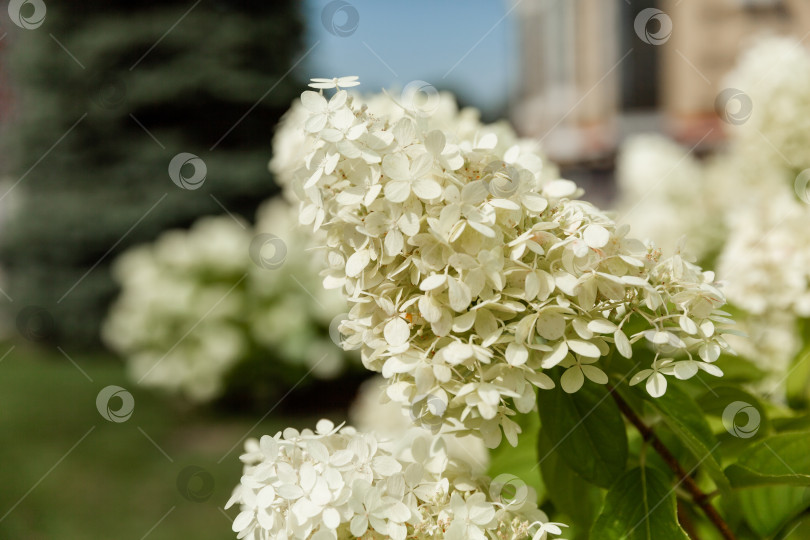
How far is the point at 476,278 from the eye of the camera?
45 cm

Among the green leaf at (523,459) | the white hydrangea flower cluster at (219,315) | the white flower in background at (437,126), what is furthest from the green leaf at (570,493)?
the white hydrangea flower cluster at (219,315)

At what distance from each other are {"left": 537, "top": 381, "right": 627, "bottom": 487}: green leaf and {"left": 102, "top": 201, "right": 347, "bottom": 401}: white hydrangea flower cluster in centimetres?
293

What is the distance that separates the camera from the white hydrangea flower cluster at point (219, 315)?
11.6 ft

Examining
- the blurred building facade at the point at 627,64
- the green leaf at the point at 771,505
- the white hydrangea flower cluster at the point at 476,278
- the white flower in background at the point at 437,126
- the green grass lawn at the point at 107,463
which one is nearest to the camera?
the white hydrangea flower cluster at the point at 476,278

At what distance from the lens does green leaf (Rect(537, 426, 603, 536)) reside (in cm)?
Answer: 61

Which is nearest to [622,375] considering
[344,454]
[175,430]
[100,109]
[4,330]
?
[344,454]

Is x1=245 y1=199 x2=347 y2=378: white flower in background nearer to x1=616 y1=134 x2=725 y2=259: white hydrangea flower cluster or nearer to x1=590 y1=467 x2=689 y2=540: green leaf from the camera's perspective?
x1=616 y1=134 x2=725 y2=259: white hydrangea flower cluster

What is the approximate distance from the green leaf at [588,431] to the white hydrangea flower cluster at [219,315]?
9.60 ft

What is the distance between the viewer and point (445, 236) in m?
0.45

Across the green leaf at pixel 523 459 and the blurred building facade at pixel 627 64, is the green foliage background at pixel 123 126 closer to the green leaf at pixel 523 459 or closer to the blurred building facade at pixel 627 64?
the blurred building facade at pixel 627 64

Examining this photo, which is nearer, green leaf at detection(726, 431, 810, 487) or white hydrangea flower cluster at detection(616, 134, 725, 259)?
green leaf at detection(726, 431, 810, 487)

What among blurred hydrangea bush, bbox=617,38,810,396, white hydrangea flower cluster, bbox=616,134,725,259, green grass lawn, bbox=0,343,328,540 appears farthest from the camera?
green grass lawn, bbox=0,343,328,540

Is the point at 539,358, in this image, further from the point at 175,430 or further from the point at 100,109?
the point at 100,109

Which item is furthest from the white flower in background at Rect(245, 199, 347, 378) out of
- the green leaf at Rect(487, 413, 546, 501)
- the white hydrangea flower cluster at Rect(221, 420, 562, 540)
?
the white hydrangea flower cluster at Rect(221, 420, 562, 540)
